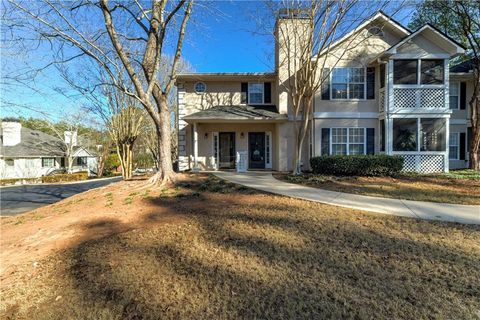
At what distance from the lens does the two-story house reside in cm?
1220

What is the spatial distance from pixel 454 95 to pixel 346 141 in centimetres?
786

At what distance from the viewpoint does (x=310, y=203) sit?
6.58 metres

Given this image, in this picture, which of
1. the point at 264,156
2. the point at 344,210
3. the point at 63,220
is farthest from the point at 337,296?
the point at 264,156

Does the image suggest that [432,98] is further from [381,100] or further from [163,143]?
[163,143]

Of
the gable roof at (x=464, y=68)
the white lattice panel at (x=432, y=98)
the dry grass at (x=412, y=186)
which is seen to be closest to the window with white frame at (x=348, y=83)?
the white lattice panel at (x=432, y=98)

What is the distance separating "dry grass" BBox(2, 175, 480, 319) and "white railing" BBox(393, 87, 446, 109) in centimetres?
914

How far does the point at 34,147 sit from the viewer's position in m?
30.0

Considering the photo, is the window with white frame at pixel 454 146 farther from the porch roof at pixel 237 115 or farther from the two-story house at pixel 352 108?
the porch roof at pixel 237 115

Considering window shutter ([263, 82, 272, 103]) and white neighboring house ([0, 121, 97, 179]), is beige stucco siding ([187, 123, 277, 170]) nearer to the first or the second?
window shutter ([263, 82, 272, 103])

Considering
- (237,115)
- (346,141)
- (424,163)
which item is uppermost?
(237,115)

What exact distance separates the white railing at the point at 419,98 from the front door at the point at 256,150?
7.07 m

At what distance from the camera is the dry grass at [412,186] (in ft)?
24.2

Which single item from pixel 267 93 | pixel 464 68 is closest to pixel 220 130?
Result: pixel 267 93

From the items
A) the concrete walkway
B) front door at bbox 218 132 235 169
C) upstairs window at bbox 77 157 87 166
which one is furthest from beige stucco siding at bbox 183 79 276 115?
upstairs window at bbox 77 157 87 166
